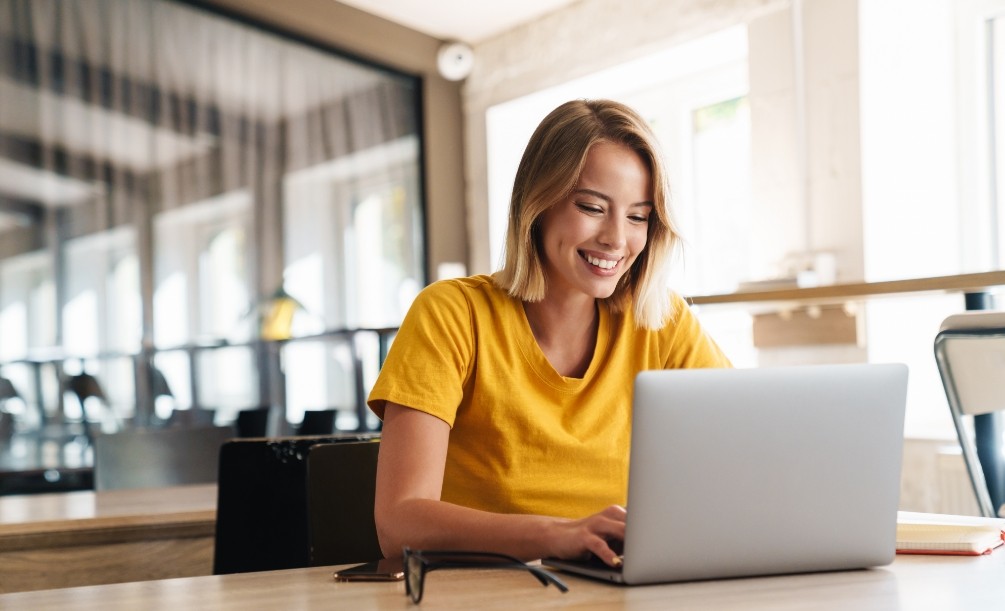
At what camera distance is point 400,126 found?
6.58 metres

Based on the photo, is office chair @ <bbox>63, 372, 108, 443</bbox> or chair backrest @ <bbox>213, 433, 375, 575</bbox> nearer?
chair backrest @ <bbox>213, 433, 375, 575</bbox>

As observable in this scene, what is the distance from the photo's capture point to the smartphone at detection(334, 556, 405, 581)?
1135 mm

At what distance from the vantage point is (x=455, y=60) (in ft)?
20.9

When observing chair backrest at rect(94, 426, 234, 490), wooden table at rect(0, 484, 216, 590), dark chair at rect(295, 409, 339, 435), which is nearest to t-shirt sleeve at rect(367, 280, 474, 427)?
wooden table at rect(0, 484, 216, 590)

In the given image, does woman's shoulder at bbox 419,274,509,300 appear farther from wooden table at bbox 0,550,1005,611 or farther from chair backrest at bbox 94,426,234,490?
chair backrest at bbox 94,426,234,490

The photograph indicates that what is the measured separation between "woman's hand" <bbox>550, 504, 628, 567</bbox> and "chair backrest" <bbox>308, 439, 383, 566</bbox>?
1.74 feet

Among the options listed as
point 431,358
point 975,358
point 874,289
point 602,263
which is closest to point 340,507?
point 431,358

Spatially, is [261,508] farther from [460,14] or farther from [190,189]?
[460,14]

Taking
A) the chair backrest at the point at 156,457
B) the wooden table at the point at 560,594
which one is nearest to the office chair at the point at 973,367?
the wooden table at the point at 560,594

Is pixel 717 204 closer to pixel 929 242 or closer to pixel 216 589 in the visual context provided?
pixel 929 242

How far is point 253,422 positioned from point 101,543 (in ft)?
4.66

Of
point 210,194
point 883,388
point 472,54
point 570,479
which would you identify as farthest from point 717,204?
point 883,388

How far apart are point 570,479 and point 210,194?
477cm

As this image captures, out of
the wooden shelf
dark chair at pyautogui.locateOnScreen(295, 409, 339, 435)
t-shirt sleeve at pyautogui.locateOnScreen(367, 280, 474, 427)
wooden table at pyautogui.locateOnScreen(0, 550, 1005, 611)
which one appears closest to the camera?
wooden table at pyautogui.locateOnScreen(0, 550, 1005, 611)
